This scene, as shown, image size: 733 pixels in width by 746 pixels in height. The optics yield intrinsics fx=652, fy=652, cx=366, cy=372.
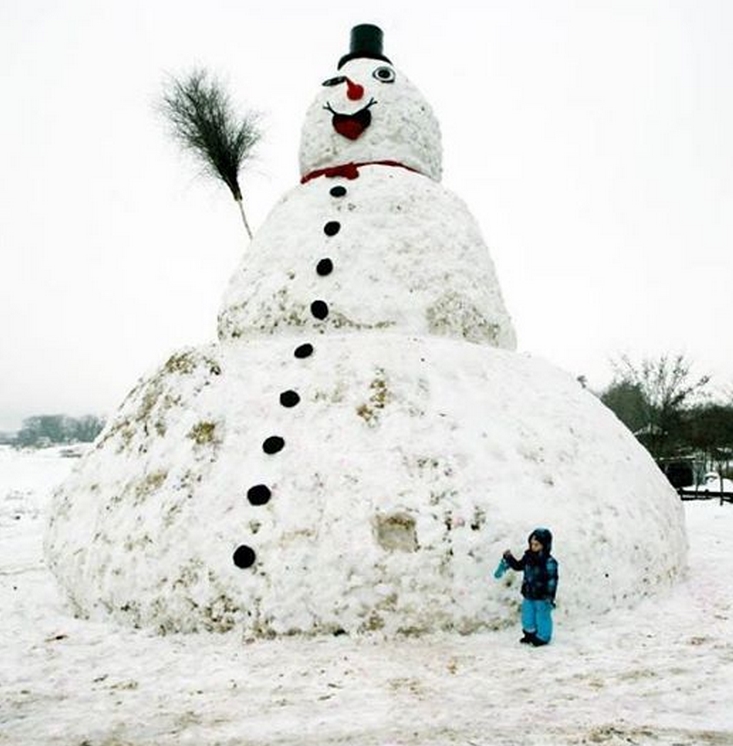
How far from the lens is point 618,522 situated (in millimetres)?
7078

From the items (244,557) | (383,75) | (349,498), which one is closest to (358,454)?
(349,498)

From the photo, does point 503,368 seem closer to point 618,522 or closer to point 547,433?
point 547,433

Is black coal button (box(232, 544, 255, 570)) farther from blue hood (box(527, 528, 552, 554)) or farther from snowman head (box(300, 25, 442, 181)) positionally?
snowman head (box(300, 25, 442, 181))

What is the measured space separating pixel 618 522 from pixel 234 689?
4.38 m

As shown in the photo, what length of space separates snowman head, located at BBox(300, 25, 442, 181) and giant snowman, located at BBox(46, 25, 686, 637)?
33mm

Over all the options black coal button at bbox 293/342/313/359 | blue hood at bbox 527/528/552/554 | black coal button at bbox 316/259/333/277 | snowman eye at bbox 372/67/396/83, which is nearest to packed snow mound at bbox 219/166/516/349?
black coal button at bbox 316/259/333/277

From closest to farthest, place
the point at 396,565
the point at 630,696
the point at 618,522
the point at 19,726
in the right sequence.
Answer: the point at 19,726, the point at 630,696, the point at 396,565, the point at 618,522

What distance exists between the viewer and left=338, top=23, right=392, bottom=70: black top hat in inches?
401

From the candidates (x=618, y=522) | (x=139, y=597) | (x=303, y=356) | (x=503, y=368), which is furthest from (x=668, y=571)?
(x=139, y=597)

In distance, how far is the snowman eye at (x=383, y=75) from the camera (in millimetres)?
9539

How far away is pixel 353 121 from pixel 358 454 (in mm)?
5145

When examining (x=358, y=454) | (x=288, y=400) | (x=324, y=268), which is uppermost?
(x=324, y=268)

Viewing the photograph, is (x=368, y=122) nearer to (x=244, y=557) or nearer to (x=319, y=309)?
(x=319, y=309)

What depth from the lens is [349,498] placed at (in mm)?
6406
